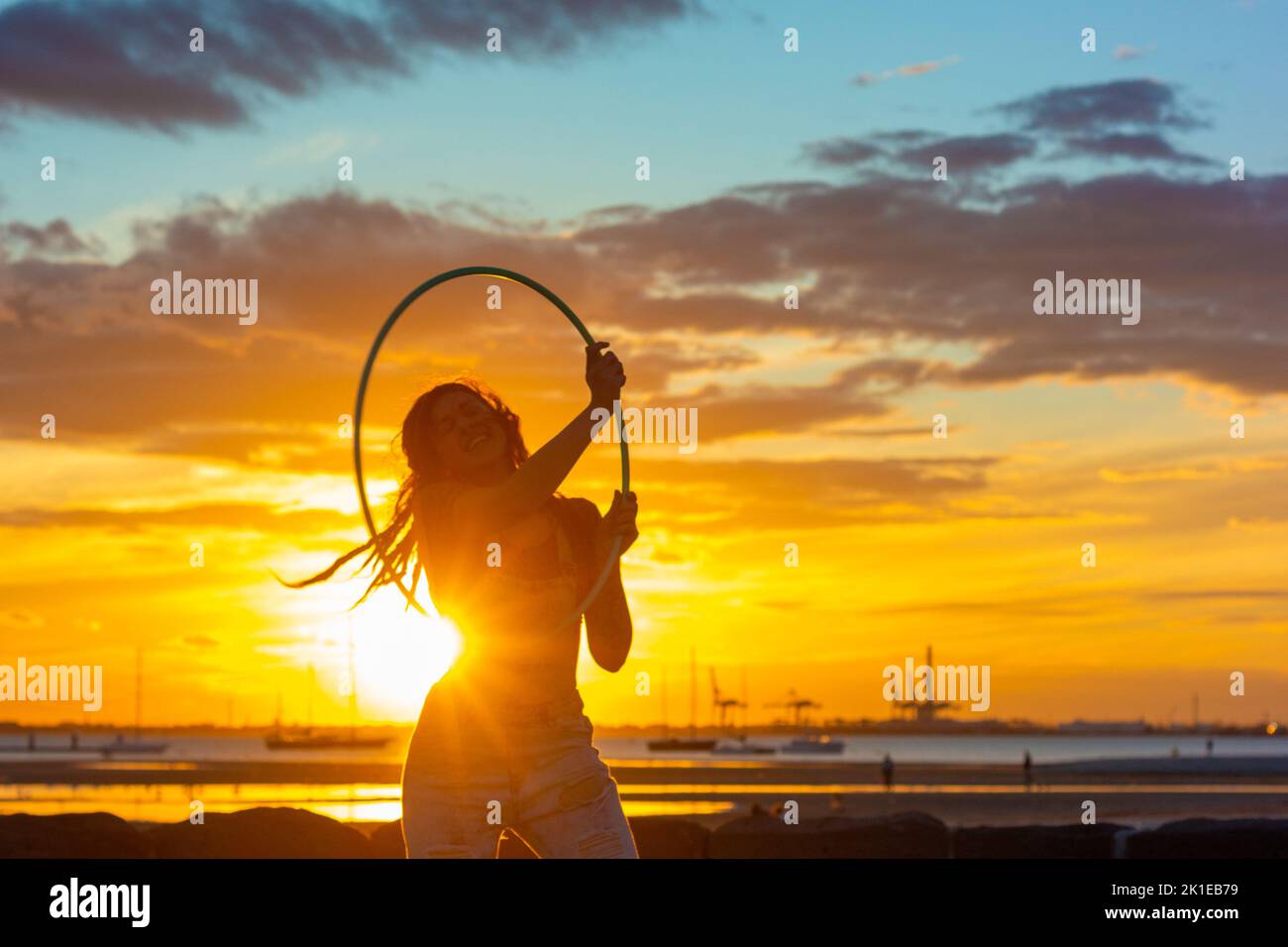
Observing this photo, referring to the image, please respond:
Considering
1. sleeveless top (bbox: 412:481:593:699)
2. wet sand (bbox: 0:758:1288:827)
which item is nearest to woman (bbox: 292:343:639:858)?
sleeveless top (bbox: 412:481:593:699)

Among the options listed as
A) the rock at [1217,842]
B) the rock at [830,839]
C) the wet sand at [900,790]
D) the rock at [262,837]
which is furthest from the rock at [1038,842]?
the wet sand at [900,790]

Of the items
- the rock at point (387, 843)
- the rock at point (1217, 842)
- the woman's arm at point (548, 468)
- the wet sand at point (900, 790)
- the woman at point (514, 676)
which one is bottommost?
the wet sand at point (900, 790)

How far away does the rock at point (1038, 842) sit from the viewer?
13.6 meters

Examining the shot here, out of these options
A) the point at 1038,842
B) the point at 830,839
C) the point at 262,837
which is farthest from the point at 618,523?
the point at 262,837

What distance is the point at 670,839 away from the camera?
14.0 metres

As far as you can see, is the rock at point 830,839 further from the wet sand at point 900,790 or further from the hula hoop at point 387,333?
the wet sand at point 900,790

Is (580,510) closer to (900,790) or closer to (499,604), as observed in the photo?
(499,604)

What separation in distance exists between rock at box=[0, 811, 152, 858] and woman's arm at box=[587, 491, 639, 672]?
8491mm

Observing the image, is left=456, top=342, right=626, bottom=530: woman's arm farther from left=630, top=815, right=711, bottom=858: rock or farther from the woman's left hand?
left=630, top=815, right=711, bottom=858: rock

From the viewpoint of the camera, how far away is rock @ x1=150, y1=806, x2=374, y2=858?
557 inches

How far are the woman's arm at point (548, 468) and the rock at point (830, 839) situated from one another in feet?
26.9
